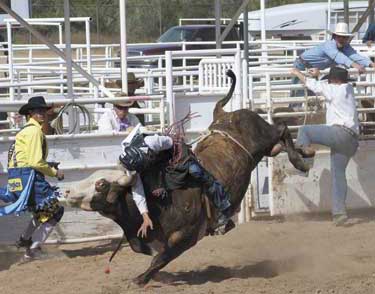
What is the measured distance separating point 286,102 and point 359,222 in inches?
57.1

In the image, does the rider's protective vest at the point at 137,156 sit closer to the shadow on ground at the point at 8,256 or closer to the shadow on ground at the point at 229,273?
the shadow on ground at the point at 229,273

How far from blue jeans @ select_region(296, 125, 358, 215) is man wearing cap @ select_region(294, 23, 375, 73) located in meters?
0.90

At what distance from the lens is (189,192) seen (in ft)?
23.2

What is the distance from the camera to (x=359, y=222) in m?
9.80

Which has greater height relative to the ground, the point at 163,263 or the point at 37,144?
the point at 37,144

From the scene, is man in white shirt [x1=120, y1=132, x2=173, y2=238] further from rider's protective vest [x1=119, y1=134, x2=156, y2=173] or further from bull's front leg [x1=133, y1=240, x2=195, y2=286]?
bull's front leg [x1=133, y1=240, x2=195, y2=286]

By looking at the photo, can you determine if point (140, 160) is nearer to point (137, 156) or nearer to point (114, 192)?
Result: point (137, 156)

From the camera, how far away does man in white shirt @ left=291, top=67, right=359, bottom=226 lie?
946 centimetres

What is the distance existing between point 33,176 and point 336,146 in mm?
3166

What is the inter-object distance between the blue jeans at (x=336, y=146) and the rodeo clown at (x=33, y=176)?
2601 mm

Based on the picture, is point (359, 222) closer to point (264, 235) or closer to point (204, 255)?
point (264, 235)

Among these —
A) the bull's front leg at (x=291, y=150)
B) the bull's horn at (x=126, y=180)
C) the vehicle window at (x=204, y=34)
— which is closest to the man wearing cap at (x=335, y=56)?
the bull's front leg at (x=291, y=150)

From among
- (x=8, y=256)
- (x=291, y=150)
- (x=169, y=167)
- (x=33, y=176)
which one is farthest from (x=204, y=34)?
(x=169, y=167)

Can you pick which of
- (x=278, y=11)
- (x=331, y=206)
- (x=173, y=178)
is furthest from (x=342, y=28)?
(x=278, y=11)
